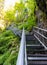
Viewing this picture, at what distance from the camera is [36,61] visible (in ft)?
17.5

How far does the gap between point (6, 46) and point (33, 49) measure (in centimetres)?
507

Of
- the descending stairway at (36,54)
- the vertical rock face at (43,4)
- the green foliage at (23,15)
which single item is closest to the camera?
the descending stairway at (36,54)

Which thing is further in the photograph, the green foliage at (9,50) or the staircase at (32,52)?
the green foliage at (9,50)

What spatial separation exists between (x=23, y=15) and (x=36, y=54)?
12.8 meters

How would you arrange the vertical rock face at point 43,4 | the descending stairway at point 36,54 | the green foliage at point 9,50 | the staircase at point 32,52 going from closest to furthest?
1. the staircase at point 32,52
2. the descending stairway at point 36,54
3. the green foliage at point 9,50
4. the vertical rock face at point 43,4

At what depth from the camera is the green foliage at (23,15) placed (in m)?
13.7

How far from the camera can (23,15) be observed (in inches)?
743

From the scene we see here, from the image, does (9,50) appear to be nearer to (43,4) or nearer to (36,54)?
(43,4)

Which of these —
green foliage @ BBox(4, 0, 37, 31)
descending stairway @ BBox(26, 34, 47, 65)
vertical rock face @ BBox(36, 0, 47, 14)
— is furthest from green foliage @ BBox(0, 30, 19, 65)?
vertical rock face @ BBox(36, 0, 47, 14)

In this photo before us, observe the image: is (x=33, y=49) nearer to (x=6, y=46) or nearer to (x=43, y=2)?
(x=43, y=2)

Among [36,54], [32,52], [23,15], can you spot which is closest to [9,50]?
[32,52]

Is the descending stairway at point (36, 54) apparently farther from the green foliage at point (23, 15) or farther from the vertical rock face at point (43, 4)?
the green foliage at point (23, 15)

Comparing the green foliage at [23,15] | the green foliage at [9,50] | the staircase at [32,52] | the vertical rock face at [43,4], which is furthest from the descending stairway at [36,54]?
the green foliage at [23,15]

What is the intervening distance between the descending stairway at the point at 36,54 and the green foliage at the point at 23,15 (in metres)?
3.53
